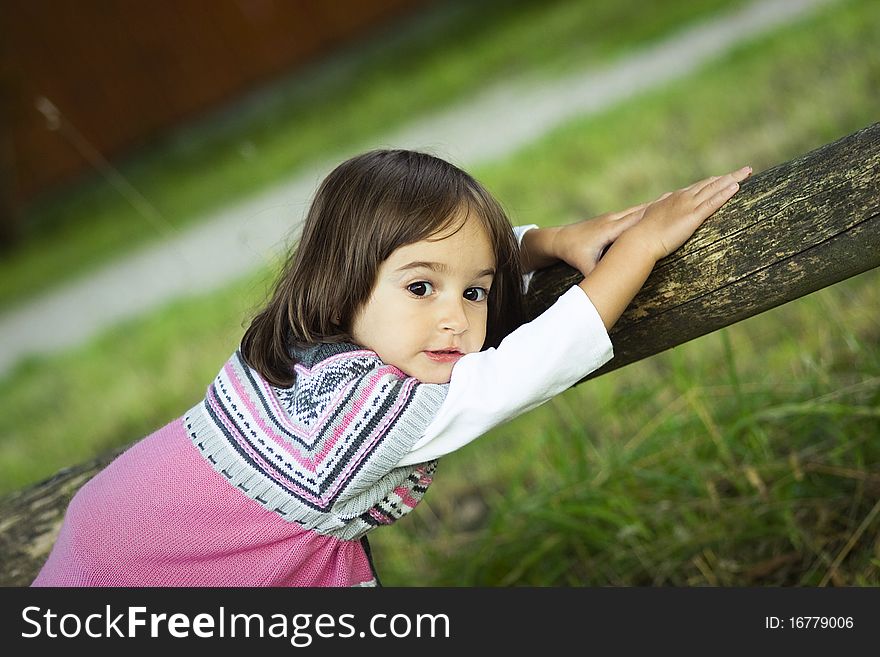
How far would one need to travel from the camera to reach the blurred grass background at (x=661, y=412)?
2.27 meters

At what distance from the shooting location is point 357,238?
1.66 meters

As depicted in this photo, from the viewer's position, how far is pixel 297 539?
1.65 metres

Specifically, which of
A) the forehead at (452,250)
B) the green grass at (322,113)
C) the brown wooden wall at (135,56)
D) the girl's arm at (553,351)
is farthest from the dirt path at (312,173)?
the girl's arm at (553,351)

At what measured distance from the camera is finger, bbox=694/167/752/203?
1646 mm

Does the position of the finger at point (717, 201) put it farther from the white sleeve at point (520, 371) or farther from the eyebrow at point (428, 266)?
the eyebrow at point (428, 266)

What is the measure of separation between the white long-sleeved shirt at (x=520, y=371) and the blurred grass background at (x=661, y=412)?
0.77 metres

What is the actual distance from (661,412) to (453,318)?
46.1 inches

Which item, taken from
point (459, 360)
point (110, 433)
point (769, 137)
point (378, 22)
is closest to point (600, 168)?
point (769, 137)

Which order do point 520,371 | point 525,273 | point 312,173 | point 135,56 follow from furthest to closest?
point 135,56, point 312,173, point 525,273, point 520,371

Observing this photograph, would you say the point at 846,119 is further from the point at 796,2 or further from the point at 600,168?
the point at 796,2

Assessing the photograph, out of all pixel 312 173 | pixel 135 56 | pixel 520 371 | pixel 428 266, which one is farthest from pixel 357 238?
pixel 135 56

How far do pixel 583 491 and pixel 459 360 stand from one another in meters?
0.95

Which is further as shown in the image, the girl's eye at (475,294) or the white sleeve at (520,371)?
the girl's eye at (475,294)

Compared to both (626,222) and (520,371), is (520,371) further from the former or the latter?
(626,222)
